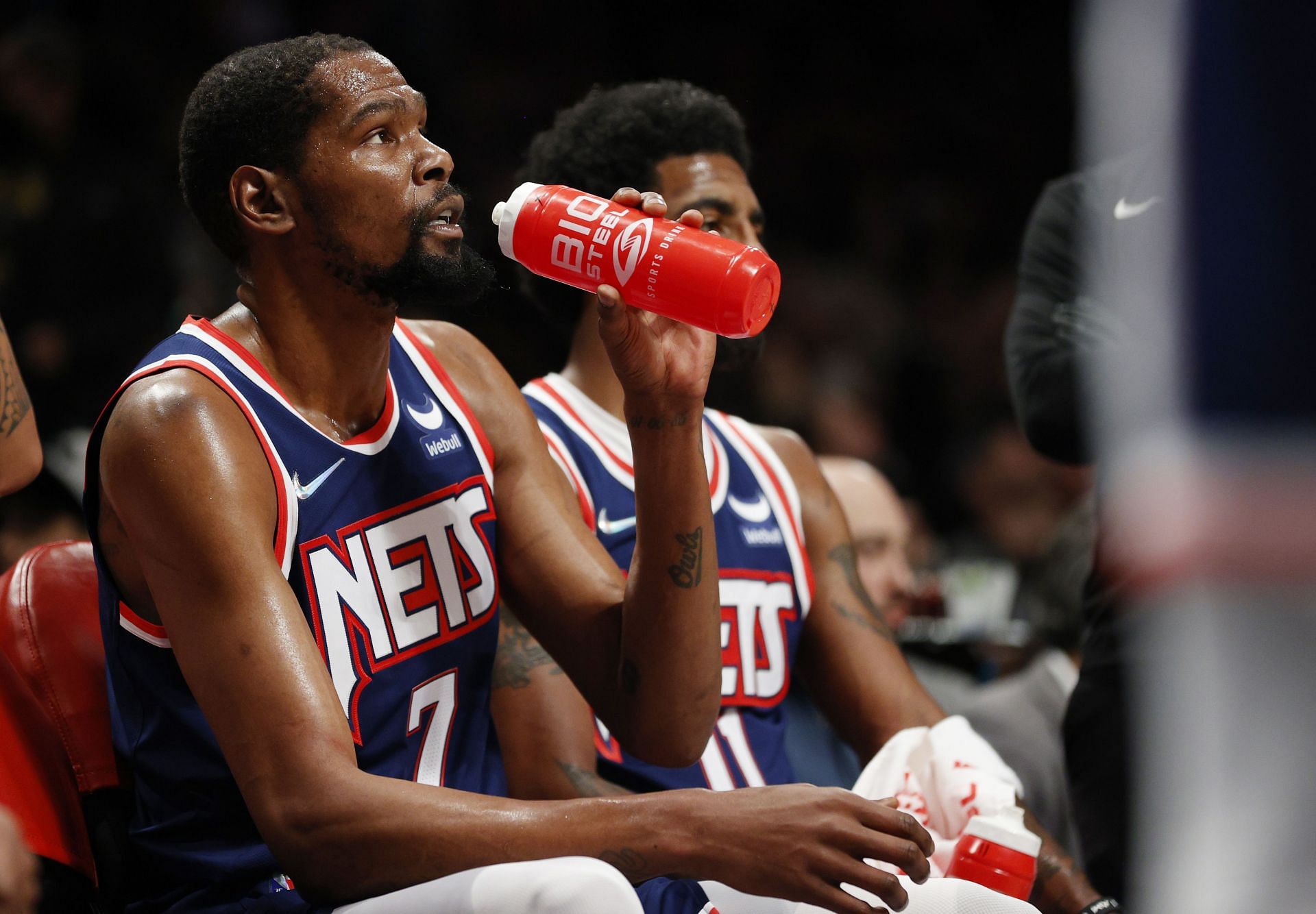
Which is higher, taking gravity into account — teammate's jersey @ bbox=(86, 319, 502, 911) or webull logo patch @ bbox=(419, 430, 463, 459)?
webull logo patch @ bbox=(419, 430, 463, 459)

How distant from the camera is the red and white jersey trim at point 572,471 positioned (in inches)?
105

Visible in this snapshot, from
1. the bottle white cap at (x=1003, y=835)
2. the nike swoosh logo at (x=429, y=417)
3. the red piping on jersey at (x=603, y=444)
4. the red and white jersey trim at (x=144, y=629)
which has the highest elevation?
the nike swoosh logo at (x=429, y=417)

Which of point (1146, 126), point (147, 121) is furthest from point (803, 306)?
point (1146, 126)

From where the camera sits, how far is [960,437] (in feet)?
24.7

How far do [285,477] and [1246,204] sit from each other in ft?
4.78

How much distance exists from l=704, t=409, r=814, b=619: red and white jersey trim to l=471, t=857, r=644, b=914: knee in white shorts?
3.88ft

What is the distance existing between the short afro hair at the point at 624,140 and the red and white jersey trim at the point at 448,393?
2.16 feet

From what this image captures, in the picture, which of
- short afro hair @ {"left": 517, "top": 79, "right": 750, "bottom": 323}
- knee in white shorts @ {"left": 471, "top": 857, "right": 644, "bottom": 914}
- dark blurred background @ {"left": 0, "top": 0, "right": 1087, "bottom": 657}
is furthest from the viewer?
dark blurred background @ {"left": 0, "top": 0, "right": 1087, "bottom": 657}

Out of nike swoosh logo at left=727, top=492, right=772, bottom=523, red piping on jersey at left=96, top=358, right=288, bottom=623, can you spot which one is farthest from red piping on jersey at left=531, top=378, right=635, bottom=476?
red piping on jersey at left=96, top=358, right=288, bottom=623

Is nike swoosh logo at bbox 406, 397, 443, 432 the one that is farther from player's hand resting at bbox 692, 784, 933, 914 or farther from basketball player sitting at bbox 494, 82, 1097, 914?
player's hand resting at bbox 692, 784, 933, 914

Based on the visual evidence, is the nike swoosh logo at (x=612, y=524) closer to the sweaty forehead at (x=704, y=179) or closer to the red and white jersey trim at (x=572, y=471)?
the red and white jersey trim at (x=572, y=471)

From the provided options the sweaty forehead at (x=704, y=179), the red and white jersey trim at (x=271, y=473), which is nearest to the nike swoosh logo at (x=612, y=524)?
the sweaty forehead at (x=704, y=179)

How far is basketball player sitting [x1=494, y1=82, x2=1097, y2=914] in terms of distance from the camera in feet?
8.11

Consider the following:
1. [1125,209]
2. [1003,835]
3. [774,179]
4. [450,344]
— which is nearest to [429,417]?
[450,344]
